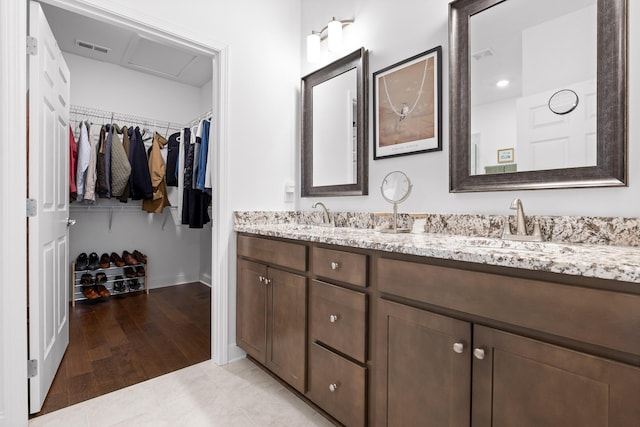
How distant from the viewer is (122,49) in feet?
10.8

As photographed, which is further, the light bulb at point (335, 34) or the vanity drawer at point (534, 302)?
the light bulb at point (335, 34)

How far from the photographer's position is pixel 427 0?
5.66 ft

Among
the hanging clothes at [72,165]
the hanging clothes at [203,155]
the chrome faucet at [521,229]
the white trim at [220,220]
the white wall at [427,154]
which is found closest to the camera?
the white wall at [427,154]

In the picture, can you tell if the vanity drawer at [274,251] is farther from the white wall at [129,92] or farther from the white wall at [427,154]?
the white wall at [129,92]

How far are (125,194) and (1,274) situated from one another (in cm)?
207

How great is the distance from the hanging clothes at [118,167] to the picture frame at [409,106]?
2.74m

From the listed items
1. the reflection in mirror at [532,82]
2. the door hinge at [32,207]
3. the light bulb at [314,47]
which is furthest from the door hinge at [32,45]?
the reflection in mirror at [532,82]

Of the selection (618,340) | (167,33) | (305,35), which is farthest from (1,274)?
(305,35)

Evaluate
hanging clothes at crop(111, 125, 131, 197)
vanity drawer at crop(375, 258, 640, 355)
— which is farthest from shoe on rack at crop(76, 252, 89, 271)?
vanity drawer at crop(375, 258, 640, 355)

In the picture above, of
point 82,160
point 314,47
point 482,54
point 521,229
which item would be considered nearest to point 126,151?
point 82,160

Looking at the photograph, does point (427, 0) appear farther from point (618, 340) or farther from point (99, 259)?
point (99, 259)

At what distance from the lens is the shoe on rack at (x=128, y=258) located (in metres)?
3.57

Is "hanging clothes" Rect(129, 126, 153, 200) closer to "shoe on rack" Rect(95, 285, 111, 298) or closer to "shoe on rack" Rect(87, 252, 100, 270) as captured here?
"shoe on rack" Rect(87, 252, 100, 270)

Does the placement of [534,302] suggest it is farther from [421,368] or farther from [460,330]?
[421,368]
